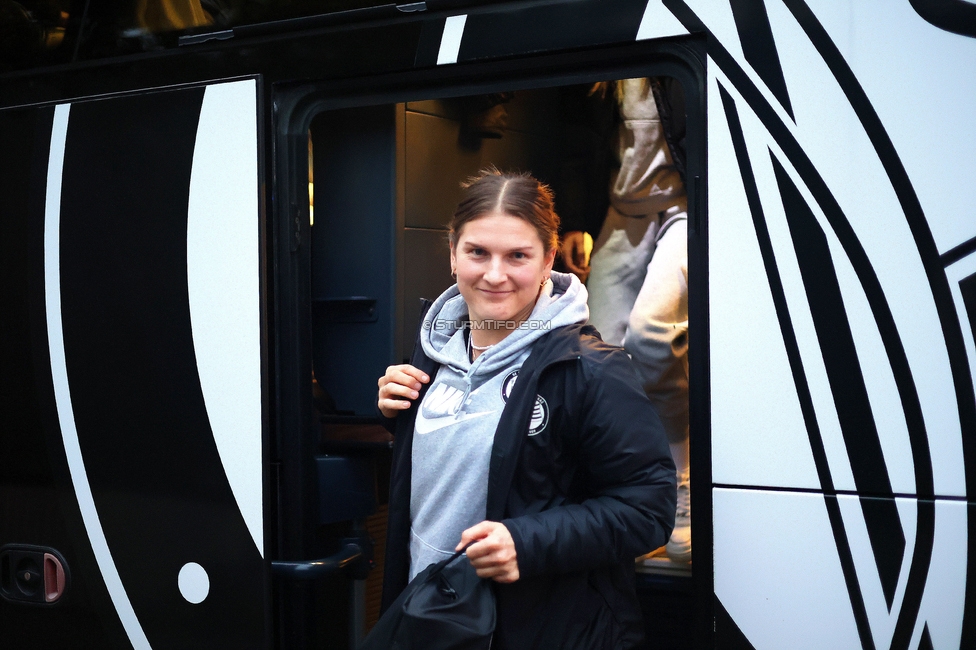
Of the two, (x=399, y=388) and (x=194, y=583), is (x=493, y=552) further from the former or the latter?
(x=194, y=583)

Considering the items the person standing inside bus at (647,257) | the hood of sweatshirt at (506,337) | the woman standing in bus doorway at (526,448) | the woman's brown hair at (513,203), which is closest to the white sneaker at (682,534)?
the person standing inside bus at (647,257)

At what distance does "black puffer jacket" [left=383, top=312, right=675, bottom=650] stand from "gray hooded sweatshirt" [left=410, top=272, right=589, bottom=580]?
60mm

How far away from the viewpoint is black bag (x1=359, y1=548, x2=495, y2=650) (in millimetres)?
1395

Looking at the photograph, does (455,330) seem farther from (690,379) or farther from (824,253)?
(824,253)

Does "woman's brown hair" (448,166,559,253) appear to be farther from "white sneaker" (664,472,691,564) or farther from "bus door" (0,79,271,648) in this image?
"white sneaker" (664,472,691,564)

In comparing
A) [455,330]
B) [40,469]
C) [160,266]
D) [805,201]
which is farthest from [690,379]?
[40,469]

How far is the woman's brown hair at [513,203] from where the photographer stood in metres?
1.71

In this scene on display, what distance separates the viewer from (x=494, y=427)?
5.16 ft

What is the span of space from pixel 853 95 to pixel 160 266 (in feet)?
4.86

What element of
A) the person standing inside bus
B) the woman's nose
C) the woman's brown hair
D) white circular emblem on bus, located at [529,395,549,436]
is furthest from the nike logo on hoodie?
the person standing inside bus

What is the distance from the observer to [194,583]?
186 centimetres

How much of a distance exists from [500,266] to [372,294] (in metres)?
0.57

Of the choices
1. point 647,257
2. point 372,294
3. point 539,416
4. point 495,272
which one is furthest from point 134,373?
point 647,257

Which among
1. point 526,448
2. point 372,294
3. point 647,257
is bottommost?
point 526,448
